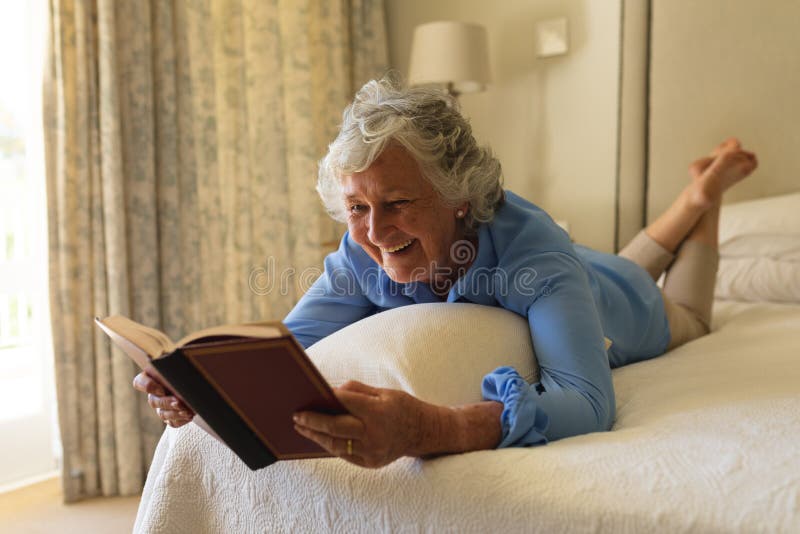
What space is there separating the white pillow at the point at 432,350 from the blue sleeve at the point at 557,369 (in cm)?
3

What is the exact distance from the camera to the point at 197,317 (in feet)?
8.23

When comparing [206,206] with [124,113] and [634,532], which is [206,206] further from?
[634,532]

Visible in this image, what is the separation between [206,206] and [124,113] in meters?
0.45

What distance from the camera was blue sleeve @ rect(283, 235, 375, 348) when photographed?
1423mm

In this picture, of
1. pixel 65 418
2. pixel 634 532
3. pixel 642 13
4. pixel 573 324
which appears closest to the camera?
pixel 634 532

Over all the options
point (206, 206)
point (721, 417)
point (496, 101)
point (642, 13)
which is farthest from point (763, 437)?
point (496, 101)

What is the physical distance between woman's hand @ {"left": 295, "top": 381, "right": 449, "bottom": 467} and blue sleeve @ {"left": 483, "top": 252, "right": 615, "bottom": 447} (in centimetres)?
14

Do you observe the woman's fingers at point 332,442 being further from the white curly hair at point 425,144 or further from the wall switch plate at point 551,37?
the wall switch plate at point 551,37

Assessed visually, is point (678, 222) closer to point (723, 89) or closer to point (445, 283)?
point (723, 89)

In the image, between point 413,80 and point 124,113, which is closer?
point 124,113

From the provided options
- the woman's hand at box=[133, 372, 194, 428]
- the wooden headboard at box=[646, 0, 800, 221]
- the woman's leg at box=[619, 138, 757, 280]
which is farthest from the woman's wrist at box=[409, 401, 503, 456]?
the wooden headboard at box=[646, 0, 800, 221]

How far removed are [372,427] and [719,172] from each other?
1.87 metres

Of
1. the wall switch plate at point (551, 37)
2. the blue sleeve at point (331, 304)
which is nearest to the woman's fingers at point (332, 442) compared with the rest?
the blue sleeve at point (331, 304)

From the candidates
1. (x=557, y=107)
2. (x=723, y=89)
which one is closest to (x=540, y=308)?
(x=723, y=89)
